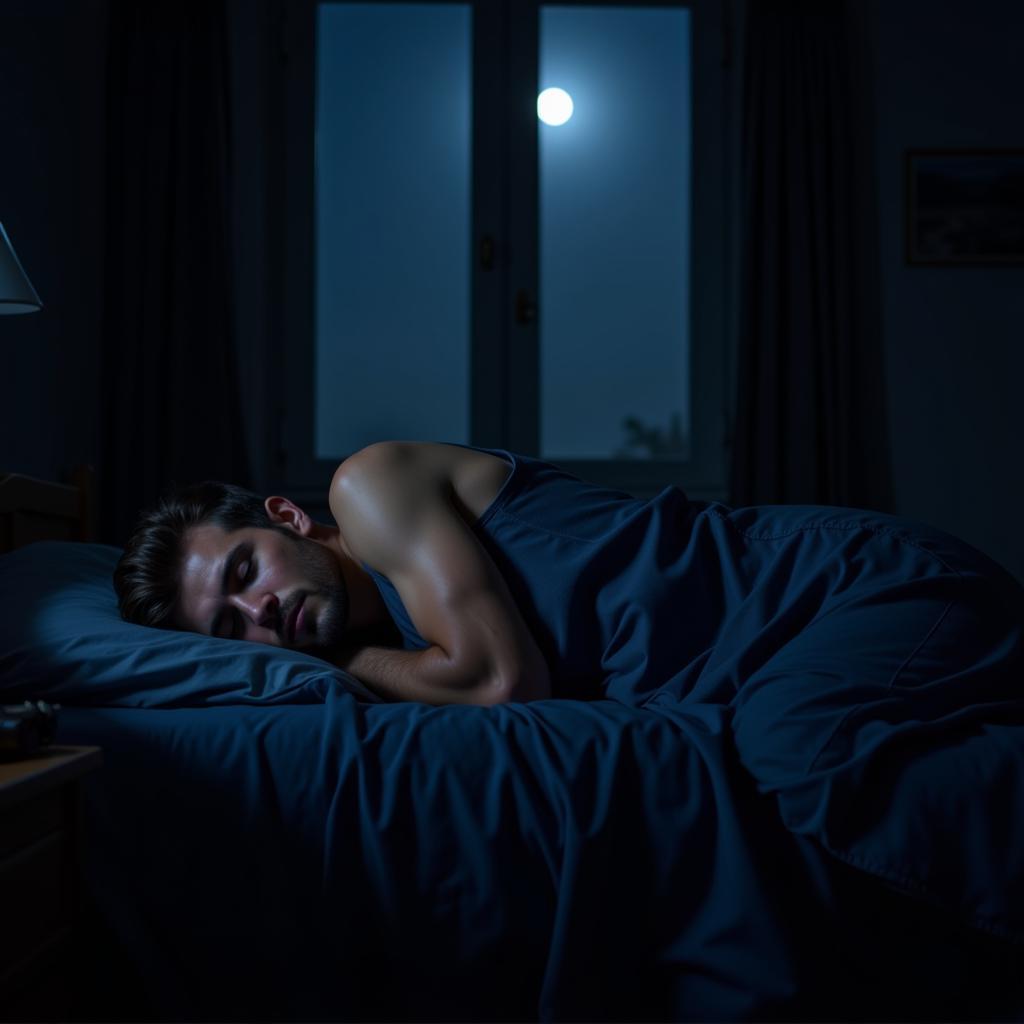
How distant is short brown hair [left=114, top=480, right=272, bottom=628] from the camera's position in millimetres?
1396

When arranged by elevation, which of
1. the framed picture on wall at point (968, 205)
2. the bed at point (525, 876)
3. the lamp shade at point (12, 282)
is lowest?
the bed at point (525, 876)

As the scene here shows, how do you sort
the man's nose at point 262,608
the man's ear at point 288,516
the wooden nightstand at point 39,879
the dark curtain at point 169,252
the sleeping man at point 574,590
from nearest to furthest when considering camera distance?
the wooden nightstand at point 39,879
the sleeping man at point 574,590
the man's nose at point 262,608
the man's ear at point 288,516
the dark curtain at point 169,252

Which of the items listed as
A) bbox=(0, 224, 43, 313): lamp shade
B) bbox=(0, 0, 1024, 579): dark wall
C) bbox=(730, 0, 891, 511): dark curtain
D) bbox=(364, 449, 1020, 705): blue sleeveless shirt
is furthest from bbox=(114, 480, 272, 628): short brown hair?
bbox=(730, 0, 891, 511): dark curtain

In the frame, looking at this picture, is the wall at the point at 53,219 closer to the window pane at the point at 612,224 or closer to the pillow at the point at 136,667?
the pillow at the point at 136,667

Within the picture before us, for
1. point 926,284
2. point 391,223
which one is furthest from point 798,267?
point 391,223

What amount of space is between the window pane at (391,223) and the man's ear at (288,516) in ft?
6.02

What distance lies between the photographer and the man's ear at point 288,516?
1583 mm

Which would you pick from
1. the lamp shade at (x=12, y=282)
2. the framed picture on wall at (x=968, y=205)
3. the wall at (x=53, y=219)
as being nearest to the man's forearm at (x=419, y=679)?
the lamp shade at (x=12, y=282)

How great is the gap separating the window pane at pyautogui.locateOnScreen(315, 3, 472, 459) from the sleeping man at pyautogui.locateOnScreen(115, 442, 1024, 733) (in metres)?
1.94

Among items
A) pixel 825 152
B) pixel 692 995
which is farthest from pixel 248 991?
pixel 825 152

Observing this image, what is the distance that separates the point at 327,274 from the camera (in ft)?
11.3

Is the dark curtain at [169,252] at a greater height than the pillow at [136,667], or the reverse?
the dark curtain at [169,252]

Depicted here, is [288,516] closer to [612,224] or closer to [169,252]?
[169,252]

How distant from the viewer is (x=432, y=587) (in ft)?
4.21
